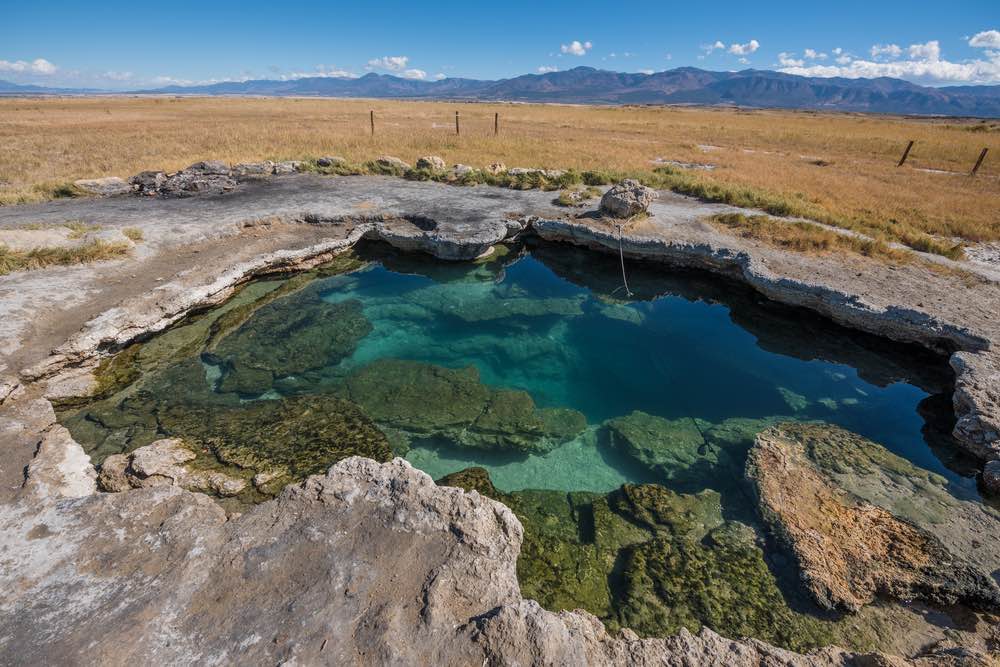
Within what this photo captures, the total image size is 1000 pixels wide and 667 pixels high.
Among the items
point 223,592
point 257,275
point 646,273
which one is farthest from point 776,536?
point 257,275

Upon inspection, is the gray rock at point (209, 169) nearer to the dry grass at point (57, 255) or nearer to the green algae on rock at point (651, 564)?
the dry grass at point (57, 255)

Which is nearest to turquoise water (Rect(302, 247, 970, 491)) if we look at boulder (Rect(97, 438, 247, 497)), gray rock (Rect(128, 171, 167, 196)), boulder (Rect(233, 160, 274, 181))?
boulder (Rect(97, 438, 247, 497))

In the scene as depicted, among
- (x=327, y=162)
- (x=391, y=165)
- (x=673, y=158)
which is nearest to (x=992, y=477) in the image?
(x=391, y=165)

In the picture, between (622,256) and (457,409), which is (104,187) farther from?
(622,256)

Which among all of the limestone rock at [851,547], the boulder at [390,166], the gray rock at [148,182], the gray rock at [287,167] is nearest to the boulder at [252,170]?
the gray rock at [287,167]

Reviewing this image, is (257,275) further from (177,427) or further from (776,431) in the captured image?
(776,431)

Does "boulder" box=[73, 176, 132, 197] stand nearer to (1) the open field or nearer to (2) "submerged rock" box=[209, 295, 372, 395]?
(1) the open field

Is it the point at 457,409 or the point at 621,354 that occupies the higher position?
the point at 621,354
